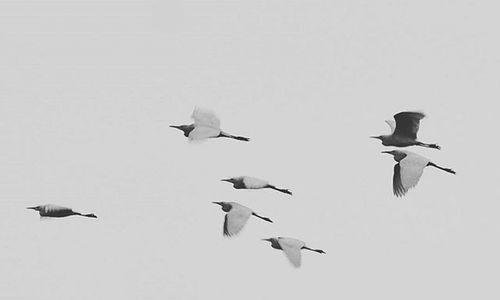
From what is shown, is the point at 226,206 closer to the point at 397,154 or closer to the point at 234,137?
the point at 234,137

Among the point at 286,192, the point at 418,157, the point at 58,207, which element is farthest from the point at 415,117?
the point at 58,207

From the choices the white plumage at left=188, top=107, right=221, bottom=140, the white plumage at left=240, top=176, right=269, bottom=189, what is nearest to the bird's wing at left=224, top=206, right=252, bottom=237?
the white plumage at left=240, top=176, right=269, bottom=189

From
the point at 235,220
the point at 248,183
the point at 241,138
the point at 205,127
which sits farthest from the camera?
the point at 241,138

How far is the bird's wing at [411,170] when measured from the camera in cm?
3975

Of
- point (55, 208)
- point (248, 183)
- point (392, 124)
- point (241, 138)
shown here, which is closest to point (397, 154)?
point (392, 124)

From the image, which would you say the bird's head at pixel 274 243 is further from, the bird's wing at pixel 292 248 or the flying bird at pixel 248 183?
the flying bird at pixel 248 183

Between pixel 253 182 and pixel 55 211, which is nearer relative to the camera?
pixel 55 211

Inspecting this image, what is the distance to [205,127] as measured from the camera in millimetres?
41969

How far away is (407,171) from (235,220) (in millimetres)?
4032

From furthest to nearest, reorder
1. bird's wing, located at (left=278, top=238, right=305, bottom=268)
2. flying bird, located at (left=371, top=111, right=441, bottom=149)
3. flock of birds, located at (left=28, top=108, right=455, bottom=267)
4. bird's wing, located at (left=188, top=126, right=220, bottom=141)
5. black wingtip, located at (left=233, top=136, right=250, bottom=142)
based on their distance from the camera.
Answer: black wingtip, located at (left=233, top=136, right=250, bottom=142) < bird's wing, located at (left=188, top=126, right=220, bottom=141) < flying bird, located at (left=371, top=111, right=441, bottom=149) < flock of birds, located at (left=28, top=108, right=455, bottom=267) < bird's wing, located at (left=278, top=238, right=305, bottom=268)

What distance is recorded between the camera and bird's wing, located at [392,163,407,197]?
132 feet

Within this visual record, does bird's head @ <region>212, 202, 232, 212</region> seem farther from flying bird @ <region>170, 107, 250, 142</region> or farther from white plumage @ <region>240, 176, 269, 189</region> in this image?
flying bird @ <region>170, 107, 250, 142</region>

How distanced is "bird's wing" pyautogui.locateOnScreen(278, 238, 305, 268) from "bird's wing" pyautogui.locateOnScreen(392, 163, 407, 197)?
2.44m

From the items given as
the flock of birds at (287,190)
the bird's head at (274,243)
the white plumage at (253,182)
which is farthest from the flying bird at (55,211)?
the bird's head at (274,243)
